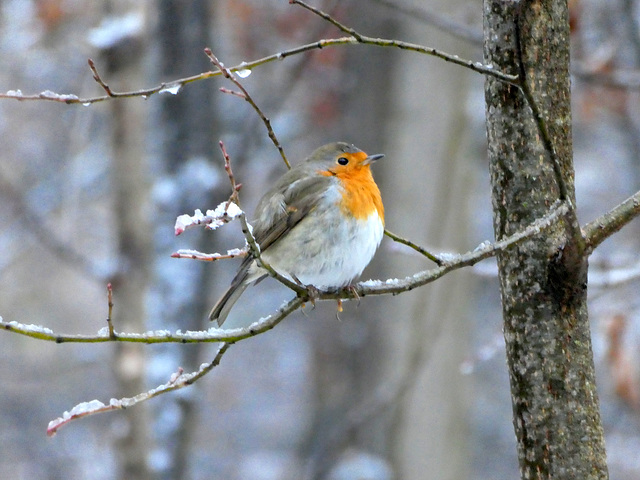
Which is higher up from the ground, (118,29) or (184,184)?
(118,29)

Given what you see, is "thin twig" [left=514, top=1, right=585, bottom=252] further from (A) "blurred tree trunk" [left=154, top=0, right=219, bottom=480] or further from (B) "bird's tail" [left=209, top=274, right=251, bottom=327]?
(A) "blurred tree trunk" [left=154, top=0, right=219, bottom=480]

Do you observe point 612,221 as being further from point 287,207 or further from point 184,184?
point 184,184

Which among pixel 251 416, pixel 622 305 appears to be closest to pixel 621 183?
pixel 622 305

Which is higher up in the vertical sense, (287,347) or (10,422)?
(287,347)

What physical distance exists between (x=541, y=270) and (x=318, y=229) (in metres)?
1.37

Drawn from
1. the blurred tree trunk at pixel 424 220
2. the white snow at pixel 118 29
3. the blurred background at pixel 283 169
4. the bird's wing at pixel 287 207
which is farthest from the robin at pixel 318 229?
the blurred tree trunk at pixel 424 220

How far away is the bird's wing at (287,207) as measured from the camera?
3.24 metres

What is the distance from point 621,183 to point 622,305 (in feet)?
20.6

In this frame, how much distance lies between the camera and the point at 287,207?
3.29 m

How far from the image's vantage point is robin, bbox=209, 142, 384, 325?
3.10 metres

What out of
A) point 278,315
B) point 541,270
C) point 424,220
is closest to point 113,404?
point 278,315

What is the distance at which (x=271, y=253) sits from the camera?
10.8 ft

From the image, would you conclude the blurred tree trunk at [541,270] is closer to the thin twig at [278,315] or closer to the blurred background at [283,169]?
the thin twig at [278,315]

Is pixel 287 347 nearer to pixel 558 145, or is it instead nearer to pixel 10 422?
pixel 10 422
